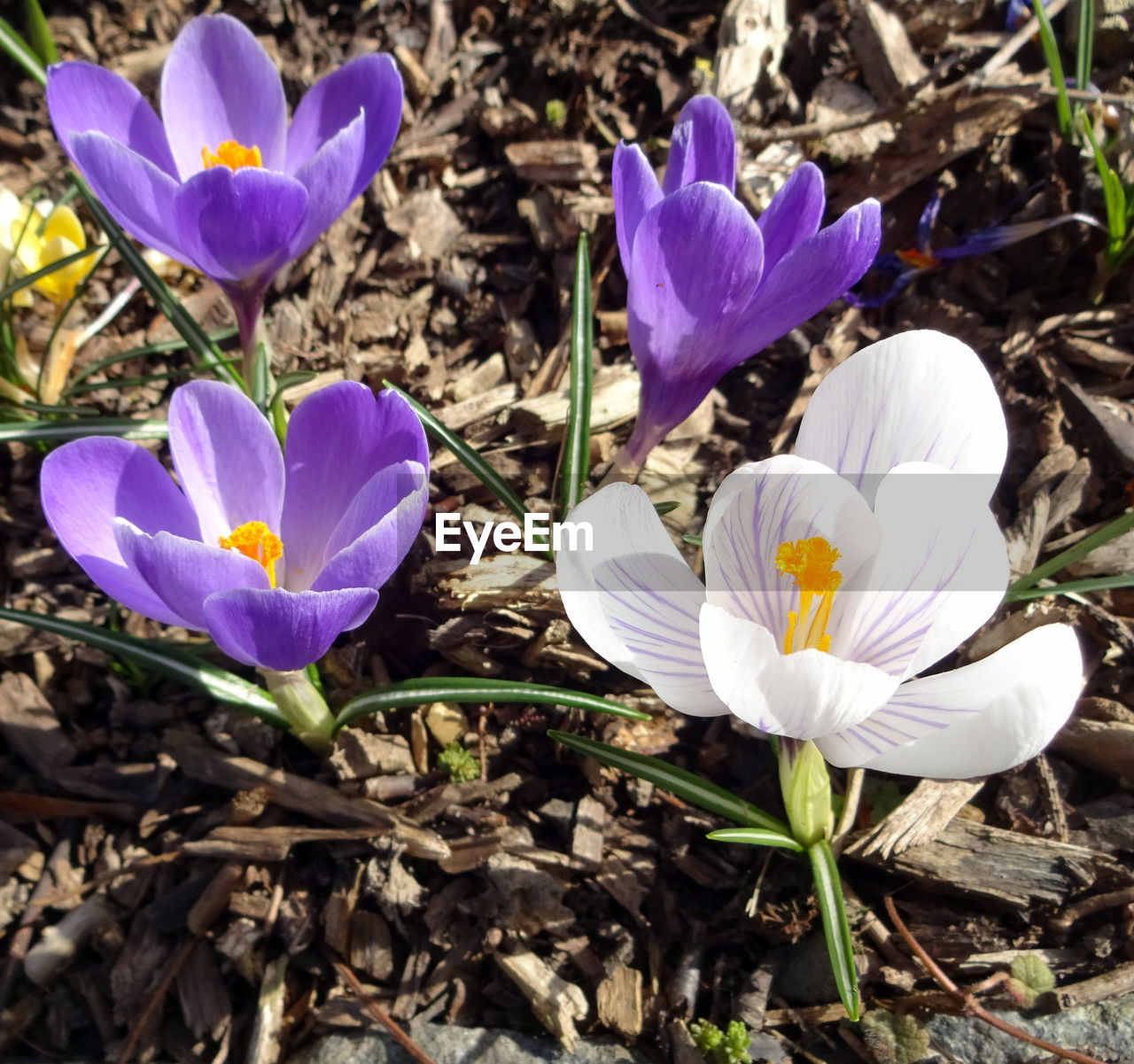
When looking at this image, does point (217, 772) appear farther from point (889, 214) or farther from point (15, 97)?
point (15, 97)

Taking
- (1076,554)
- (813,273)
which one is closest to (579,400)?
(813,273)

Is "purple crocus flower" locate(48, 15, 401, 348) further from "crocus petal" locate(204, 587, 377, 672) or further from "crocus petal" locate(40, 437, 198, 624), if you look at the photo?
"crocus petal" locate(204, 587, 377, 672)

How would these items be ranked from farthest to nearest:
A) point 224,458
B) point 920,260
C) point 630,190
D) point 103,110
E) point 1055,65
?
point 920,260 < point 1055,65 < point 103,110 < point 224,458 < point 630,190

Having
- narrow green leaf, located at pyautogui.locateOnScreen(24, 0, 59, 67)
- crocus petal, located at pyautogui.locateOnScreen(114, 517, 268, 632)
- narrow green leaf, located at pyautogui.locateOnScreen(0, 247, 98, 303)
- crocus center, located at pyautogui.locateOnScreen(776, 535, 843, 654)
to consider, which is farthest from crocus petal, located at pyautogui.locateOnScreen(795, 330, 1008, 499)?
narrow green leaf, located at pyautogui.locateOnScreen(24, 0, 59, 67)

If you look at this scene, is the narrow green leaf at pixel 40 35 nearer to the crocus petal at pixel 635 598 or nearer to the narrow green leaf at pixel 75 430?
the narrow green leaf at pixel 75 430

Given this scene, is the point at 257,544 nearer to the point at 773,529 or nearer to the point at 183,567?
the point at 183,567
